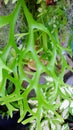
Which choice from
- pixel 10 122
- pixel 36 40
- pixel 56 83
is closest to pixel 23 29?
pixel 36 40

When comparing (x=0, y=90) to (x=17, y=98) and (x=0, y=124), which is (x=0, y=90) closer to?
(x=17, y=98)

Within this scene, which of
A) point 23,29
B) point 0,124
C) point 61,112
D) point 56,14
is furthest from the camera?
point 0,124

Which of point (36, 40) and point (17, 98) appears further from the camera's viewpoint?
point (36, 40)

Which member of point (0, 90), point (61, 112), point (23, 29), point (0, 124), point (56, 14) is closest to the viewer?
point (0, 90)

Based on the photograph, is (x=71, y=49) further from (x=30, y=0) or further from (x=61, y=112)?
(x=61, y=112)

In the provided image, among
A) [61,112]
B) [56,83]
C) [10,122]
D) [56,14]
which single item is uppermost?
[56,14]

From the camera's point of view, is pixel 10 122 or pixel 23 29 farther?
pixel 10 122

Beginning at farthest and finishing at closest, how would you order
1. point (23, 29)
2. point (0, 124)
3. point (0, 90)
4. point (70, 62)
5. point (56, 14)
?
point (0, 124) < point (70, 62) < point (23, 29) < point (56, 14) < point (0, 90)

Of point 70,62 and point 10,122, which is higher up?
point 70,62

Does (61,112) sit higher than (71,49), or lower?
lower
